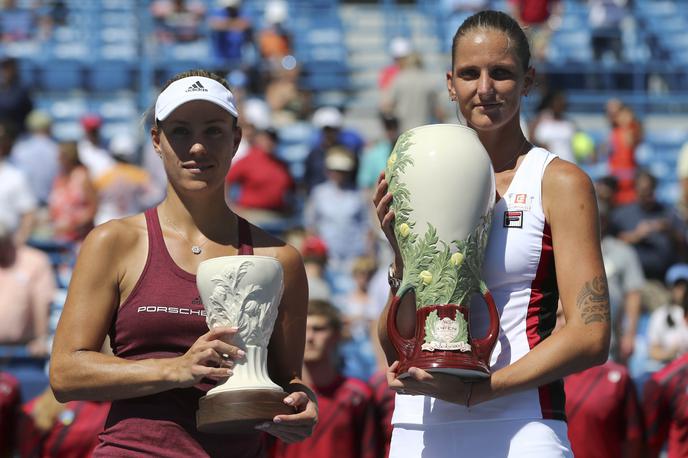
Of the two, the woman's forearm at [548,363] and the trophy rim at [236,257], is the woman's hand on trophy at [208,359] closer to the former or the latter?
the trophy rim at [236,257]

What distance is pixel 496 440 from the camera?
10.8ft

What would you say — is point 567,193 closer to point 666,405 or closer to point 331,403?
point 666,405

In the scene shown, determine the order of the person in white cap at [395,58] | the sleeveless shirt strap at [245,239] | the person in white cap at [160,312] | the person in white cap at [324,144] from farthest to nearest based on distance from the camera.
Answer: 1. the person in white cap at [395,58]
2. the person in white cap at [324,144]
3. the sleeveless shirt strap at [245,239]
4. the person in white cap at [160,312]

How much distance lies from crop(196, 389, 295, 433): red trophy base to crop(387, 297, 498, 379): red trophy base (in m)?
0.33

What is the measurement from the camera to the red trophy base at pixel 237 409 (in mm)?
3211

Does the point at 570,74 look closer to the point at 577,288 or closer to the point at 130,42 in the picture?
the point at 130,42

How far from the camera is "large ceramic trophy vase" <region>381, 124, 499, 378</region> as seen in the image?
125 inches

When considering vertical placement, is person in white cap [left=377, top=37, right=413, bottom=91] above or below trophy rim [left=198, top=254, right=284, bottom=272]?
A: above

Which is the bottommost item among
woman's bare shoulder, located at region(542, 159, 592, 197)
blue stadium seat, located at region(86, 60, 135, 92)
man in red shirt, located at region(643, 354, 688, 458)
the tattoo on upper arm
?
man in red shirt, located at region(643, 354, 688, 458)

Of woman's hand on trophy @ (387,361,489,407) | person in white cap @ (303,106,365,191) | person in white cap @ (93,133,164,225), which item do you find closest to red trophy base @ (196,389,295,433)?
woman's hand on trophy @ (387,361,489,407)

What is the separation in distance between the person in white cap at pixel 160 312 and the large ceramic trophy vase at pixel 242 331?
0.14 feet

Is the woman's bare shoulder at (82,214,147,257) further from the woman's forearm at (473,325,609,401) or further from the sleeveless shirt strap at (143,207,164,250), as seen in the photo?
the woman's forearm at (473,325,609,401)

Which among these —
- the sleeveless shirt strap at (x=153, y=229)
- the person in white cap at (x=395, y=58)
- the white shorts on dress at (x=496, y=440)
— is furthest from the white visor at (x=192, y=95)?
the person in white cap at (x=395, y=58)

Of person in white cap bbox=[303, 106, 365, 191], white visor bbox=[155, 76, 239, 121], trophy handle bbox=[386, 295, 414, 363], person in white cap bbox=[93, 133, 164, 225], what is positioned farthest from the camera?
person in white cap bbox=[303, 106, 365, 191]
